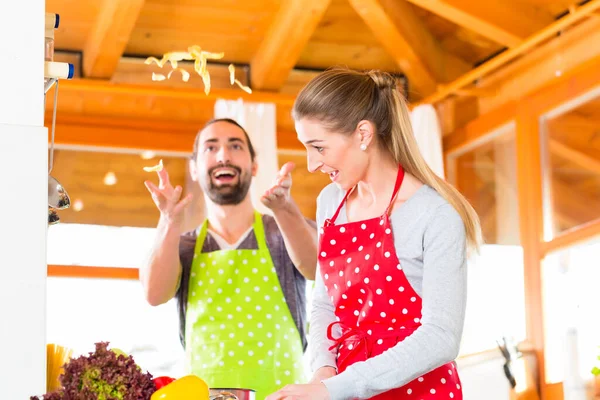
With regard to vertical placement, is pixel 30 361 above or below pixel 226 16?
below

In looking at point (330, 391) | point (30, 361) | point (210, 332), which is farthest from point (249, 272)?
point (30, 361)

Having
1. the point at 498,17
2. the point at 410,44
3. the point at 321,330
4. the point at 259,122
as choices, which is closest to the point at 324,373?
the point at 321,330

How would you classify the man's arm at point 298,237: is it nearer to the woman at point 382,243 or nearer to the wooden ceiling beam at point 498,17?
the woman at point 382,243

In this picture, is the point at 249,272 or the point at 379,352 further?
the point at 249,272

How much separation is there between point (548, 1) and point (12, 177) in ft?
11.8

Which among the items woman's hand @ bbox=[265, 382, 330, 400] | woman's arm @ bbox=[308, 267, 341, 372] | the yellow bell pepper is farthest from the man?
the yellow bell pepper

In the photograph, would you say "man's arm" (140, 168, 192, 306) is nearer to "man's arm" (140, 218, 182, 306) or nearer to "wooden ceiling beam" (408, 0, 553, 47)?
"man's arm" (140, 218, 182, 306)

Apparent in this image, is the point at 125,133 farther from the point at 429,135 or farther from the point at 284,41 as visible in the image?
the point at 429,135

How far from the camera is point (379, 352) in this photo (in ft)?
5.66

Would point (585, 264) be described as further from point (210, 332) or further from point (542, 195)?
point (210, 332)

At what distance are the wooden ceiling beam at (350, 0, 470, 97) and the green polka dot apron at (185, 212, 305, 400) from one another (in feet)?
6.76

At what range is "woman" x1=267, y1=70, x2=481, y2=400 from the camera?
1647mm

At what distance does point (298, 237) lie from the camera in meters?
2.59

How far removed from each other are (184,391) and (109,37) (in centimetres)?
352
